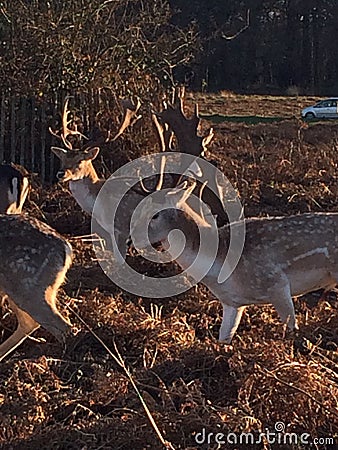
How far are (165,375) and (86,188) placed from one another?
4680mm

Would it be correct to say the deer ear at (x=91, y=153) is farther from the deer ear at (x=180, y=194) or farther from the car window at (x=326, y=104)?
the car window at (x=326, y=104)

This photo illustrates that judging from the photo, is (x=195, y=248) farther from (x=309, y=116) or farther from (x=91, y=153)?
(x=309, y=116)

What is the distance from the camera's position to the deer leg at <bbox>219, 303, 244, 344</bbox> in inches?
235

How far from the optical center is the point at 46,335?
239 inches

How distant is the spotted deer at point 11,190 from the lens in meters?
7.36

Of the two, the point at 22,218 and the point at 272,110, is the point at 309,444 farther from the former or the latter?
the point at 272,110

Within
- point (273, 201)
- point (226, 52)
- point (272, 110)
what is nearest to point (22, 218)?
point (273, 201)

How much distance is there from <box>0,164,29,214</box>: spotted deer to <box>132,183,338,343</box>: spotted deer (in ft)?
5.54

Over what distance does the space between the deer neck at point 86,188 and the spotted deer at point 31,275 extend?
366 cm

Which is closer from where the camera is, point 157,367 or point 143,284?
point 157,367

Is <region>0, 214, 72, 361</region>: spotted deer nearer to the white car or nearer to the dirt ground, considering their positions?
the dirt ground

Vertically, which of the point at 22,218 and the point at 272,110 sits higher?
the point at 22,218

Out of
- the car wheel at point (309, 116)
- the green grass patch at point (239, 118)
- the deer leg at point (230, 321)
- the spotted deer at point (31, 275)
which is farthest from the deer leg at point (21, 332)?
the car wheel at point (309, 116)

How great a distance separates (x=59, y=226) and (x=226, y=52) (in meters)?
32.2
